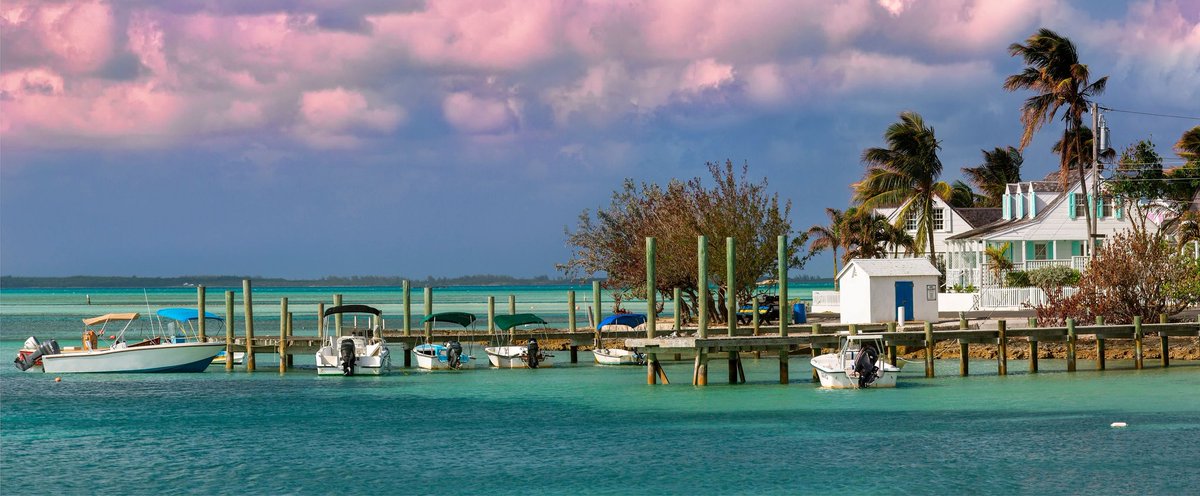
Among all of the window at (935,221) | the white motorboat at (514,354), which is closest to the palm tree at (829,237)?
the window at (935,221)

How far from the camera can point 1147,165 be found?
6197cm

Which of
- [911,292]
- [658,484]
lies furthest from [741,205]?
[658,484]

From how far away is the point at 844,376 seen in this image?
38.9m

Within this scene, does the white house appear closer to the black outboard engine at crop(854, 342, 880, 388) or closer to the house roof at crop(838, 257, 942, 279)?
the house roof at crop(838, 257, 942, 279)

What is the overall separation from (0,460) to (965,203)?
80117 millimetres

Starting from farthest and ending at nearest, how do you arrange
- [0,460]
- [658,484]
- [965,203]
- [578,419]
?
[965,203], [578,419], [0,460], [658,484]

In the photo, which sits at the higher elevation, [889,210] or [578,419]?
[889,210]

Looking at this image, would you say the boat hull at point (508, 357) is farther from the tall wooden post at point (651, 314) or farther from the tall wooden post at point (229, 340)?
the tall wooden post at point (229, 340)

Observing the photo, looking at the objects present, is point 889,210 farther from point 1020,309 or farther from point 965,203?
point 1020,309

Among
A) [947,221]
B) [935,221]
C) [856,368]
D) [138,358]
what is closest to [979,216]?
[947,221]

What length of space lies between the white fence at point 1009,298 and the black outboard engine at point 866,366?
2255 centimetres

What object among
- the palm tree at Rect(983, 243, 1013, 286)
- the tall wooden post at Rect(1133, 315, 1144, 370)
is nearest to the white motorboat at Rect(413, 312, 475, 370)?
the tall wooden post at Rect(1133, 315, 1144, 370)

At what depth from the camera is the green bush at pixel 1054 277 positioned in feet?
197

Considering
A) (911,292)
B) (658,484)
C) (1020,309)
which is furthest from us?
(1020,309)
